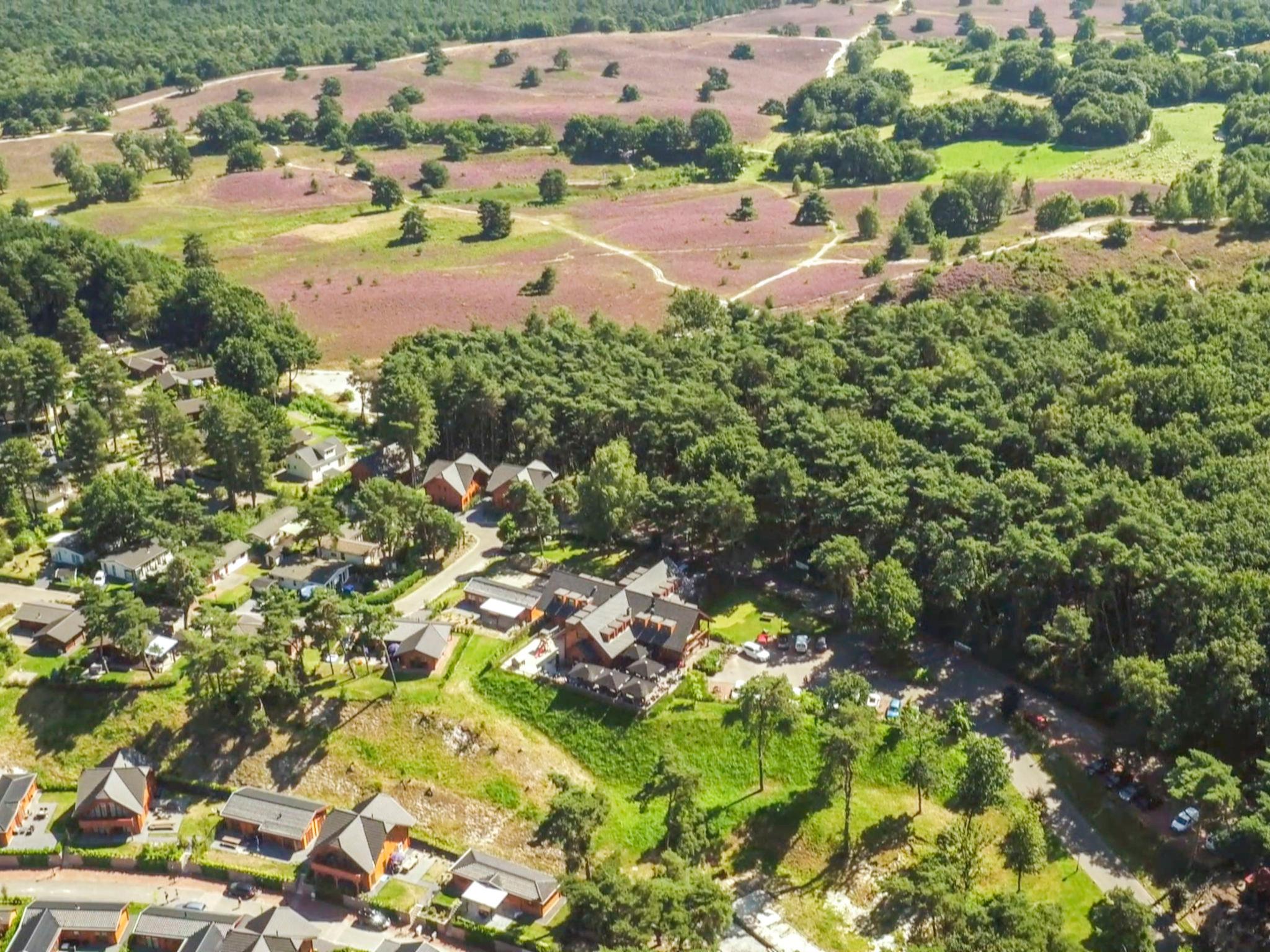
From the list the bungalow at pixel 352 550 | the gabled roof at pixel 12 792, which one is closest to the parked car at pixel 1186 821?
the bungalow at pixel 352 550

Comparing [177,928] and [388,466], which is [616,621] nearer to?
[177,928]

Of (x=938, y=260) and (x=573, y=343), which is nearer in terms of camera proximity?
(x=573, y=343)

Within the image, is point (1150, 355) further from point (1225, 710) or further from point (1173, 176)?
point (1173, 176)

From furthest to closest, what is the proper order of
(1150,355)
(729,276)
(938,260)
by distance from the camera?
(729,276), (938,260), (1150,355)

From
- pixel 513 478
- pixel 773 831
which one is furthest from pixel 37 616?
pixel 773 831

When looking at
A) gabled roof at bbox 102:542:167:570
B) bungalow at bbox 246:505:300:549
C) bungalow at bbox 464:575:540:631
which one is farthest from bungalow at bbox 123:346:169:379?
bungalow at bbox 464:575:540:631

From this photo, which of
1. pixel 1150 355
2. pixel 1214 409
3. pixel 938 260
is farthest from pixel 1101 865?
pixel 938 260
